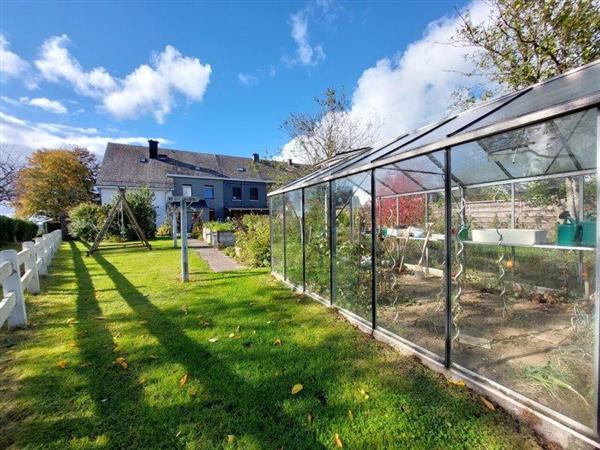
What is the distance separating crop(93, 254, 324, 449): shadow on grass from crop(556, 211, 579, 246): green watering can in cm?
380

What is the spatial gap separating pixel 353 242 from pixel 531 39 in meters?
6.32

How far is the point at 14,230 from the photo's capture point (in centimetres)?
1345

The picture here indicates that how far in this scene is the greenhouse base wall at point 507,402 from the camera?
1.65m

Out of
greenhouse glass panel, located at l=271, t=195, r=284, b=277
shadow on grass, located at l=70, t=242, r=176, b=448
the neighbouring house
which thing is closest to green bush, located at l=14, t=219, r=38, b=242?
the neighbouring house

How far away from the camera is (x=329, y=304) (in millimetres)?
4426

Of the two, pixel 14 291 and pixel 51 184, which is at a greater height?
pixel 51 184

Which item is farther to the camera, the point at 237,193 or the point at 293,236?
the point at 237,193

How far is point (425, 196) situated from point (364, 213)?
160 cm

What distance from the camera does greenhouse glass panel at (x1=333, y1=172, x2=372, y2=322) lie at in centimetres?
393

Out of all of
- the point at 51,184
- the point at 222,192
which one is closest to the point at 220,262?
the point at 222,192

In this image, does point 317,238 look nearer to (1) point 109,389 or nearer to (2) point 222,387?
(2) point 222,387

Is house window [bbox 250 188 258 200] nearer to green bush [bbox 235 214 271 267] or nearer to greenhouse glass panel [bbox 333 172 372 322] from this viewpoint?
green bush [bbox 235 214 271 267]

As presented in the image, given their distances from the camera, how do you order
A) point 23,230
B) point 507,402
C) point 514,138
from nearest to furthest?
point 507,402
point 514,138
point 23,230

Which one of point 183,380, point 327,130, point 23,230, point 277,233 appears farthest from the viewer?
point 327,130
